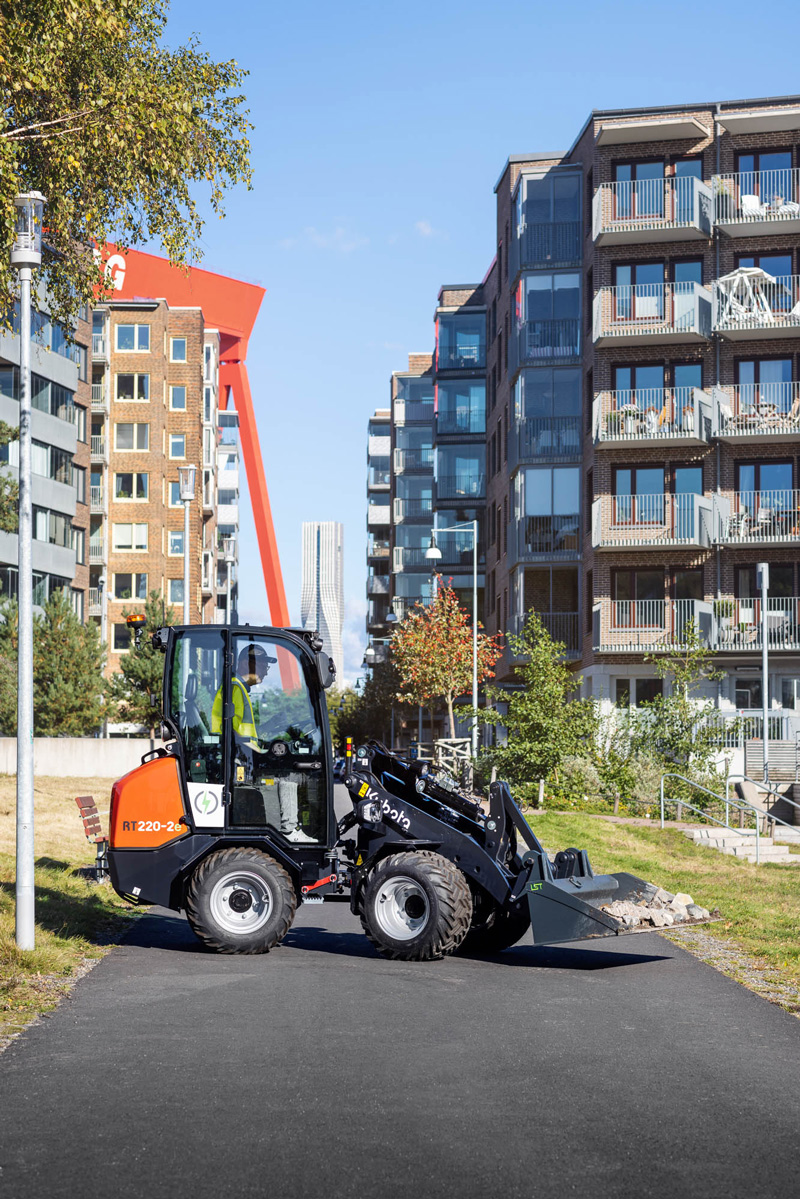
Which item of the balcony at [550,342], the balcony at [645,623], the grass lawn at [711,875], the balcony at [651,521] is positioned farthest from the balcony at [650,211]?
the grass lawn at [711,875]

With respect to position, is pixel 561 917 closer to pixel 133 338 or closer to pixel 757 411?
pixel 757 411

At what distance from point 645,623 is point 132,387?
41.6 meters

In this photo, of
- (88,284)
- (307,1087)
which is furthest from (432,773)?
(88,284)

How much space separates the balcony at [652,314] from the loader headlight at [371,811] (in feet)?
121

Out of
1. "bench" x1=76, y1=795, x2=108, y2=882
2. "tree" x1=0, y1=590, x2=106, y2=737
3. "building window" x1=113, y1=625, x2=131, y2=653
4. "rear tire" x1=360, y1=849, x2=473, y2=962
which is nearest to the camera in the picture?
"rear tire" x1=360, y1=849, x2=473, y2=962

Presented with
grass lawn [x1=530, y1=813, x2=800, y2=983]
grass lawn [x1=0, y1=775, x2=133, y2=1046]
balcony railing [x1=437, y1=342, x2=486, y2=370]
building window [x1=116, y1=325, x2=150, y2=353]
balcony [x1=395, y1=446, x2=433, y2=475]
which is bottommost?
grass lawn [x1=530, y1=813, x2=800, y2=983]

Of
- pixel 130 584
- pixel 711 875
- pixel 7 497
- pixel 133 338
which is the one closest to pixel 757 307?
pixel 7 497

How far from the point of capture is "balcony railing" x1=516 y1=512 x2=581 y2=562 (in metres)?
51.5

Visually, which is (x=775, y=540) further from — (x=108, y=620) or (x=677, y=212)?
(x=108, y=620)

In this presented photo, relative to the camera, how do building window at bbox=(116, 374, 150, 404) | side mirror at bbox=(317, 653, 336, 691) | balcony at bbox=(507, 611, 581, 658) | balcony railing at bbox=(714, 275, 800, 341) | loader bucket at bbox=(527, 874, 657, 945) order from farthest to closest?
building window at bbox=(116, 374, 150, 404), balcony at bbox=(507, 611, 581, 658), balcony railing at bbox=(714, 275, 800, 341), side mirror at bbox=(317, 653, 336, 691), loader bucket at bbox=(527, 874, 657, 945)

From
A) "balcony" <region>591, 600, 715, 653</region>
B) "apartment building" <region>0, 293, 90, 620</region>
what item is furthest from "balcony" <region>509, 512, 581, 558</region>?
"apartment building" <region>0, 293, 90, 620</region>

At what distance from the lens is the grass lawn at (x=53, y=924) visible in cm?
1005

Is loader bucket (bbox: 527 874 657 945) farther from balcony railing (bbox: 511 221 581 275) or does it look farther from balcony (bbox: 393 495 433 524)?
balcony (bbox: 393 495 433 524)

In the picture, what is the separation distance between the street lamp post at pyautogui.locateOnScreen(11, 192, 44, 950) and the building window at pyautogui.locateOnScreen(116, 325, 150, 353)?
230 ft
